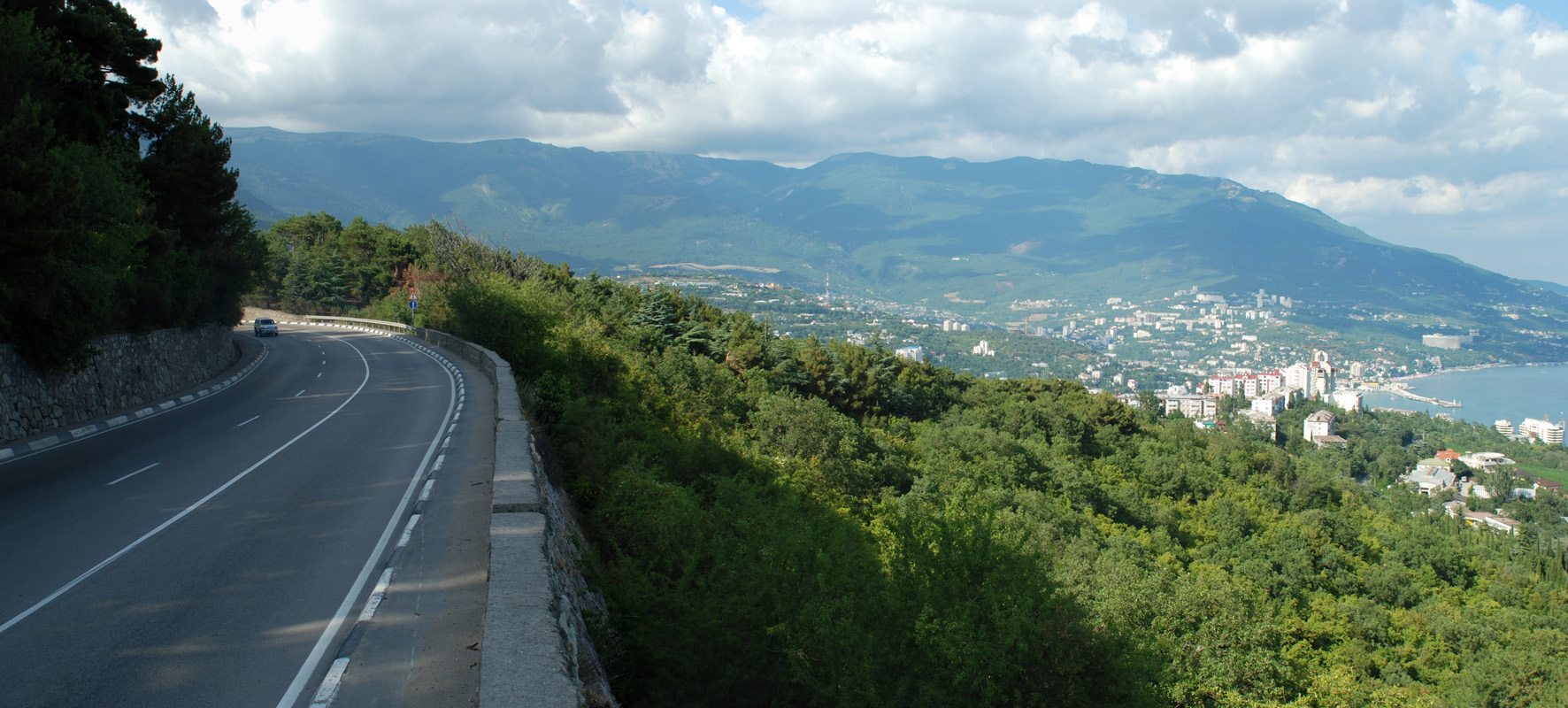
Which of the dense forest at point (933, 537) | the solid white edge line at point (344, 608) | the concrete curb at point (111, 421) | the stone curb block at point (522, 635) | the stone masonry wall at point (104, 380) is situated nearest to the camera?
the stone curb block at point (522, 635)

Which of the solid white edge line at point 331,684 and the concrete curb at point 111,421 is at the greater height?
the solid white edge line at point 331,684

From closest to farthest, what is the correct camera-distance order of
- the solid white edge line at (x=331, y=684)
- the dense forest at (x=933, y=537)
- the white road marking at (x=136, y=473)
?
the solid white edge line at (x=331, y=684) < the dense forest at (x=933, y=537) < the white road marking at (x=136, y=473)

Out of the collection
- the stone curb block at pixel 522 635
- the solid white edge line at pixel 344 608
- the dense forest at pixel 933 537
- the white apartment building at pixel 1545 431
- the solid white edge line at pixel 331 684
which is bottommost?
the white apartment building at pixel 1545 431

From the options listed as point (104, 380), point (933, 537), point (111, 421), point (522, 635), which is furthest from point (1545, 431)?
point (104, 380)

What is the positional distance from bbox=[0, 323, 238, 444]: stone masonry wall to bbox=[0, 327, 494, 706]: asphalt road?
4.77 feet

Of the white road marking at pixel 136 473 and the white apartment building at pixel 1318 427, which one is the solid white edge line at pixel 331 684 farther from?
the white apartment building at pixel 1318 427

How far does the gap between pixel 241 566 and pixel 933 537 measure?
23.8 ft

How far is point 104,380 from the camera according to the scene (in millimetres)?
19438

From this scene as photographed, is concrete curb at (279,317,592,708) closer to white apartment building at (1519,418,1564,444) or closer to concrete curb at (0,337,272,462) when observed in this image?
concrete curb at (0,337,272,462)

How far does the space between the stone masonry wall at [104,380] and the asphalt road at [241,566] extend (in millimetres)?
1454

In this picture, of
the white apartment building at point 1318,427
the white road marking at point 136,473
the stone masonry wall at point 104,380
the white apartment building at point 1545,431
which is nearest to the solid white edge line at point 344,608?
the white road marking at point 136,473

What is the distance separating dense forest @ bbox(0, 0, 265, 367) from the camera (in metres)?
13.8

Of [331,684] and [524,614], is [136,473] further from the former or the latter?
[524,614]

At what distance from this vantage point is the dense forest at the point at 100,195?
543 inches
